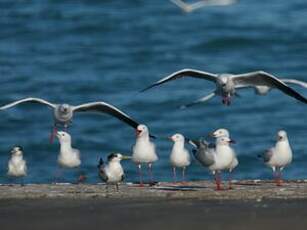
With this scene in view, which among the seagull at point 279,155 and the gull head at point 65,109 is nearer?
the seagull at point 279,155

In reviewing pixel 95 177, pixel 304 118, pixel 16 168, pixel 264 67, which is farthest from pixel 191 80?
pixel 16 168

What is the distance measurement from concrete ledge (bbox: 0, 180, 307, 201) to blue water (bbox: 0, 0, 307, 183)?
610 cm

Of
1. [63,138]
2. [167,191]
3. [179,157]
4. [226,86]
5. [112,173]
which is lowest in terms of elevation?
[167,191]

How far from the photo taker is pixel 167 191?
15.6m

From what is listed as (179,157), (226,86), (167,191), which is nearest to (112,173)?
(167,191)

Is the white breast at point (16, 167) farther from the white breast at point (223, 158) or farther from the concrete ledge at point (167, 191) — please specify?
the white breast at point (223, 158)

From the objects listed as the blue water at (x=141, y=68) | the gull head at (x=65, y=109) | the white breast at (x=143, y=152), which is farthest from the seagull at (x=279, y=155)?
the blue water at (x=141, y=68)

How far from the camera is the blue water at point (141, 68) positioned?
26.5m

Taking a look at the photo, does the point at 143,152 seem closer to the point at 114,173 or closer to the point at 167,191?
the point at 114,173

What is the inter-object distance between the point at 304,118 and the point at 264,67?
5.23 m

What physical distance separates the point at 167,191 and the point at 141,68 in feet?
62.1

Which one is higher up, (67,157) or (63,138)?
(63,138)

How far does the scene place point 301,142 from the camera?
26.5 m

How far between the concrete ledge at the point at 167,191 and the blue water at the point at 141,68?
6.10 meters
